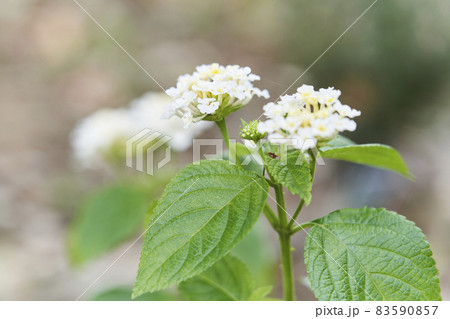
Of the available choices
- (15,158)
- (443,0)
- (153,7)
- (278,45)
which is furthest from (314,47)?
(15,158)

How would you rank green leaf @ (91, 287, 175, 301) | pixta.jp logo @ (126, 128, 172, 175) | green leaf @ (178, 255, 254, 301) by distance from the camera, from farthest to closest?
pixta.jp logo @ (126, 128, 172, 175) → green leaf @ (91, 287, 175, 301) → green leaf @ (178, 255, 254, 301)

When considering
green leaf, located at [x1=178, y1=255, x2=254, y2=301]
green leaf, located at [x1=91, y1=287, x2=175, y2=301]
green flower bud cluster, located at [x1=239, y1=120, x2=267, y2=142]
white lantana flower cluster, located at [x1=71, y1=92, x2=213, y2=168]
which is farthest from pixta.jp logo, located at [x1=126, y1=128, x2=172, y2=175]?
green flower bud cluster, located at [x1=239, y1=120, x2=267, y2=142]

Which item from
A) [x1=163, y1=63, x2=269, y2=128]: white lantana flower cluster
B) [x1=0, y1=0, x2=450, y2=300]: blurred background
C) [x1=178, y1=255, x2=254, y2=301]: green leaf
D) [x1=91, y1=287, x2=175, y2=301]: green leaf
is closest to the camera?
[x1=163, y1=63, x2=269, y2=128]: white lantana flower cluster

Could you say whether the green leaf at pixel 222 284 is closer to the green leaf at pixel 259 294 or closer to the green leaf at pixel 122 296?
the green leaf at pixel 259 294

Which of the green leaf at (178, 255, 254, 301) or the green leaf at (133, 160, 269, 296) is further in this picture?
the green leaf at (178, 255, 254, 301)

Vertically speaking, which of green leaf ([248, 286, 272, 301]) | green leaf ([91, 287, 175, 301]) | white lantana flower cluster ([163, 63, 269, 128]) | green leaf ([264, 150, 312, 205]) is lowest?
green leaf ([248, 286, 272, 301])

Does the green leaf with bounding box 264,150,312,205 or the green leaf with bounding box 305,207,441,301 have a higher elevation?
the green leaf with bounding box 264,150,312,205

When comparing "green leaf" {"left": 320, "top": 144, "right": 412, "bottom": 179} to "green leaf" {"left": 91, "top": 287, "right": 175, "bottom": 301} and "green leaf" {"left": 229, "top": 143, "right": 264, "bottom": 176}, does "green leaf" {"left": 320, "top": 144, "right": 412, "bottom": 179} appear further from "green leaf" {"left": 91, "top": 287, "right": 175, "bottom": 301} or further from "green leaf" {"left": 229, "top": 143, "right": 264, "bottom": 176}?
"green leaf" {"left": 91, "top": 287, "right": 175, "bottom": 301}
